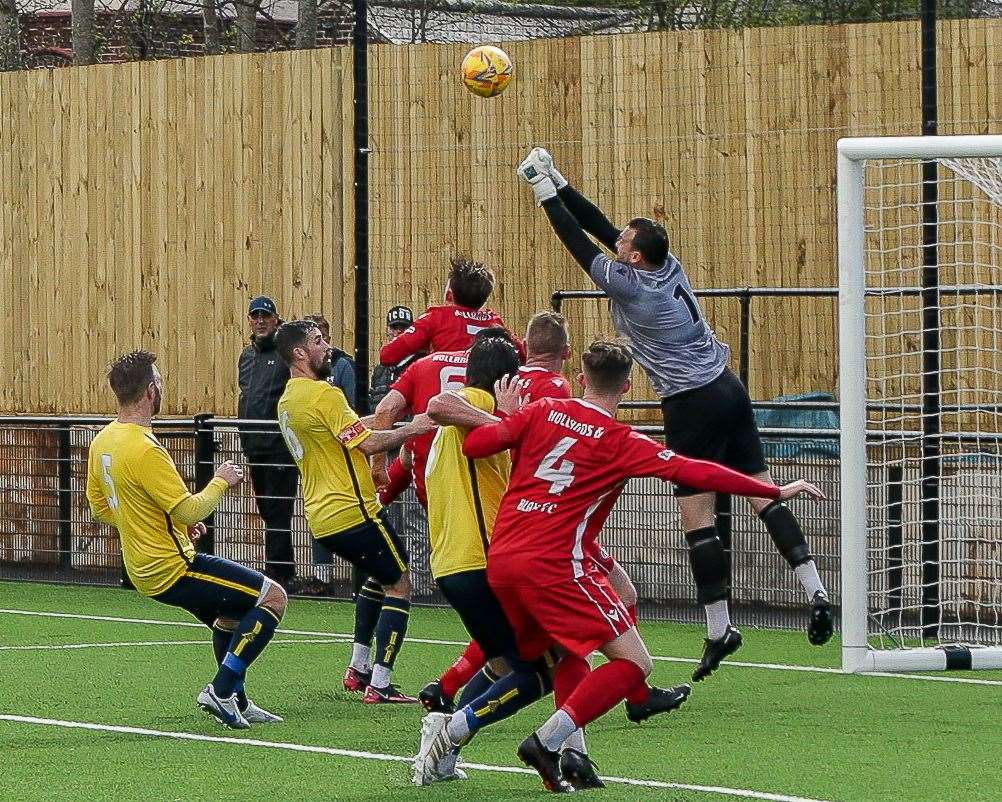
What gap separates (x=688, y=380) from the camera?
962 centimetres

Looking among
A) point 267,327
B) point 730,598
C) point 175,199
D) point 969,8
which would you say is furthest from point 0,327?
point 969,8

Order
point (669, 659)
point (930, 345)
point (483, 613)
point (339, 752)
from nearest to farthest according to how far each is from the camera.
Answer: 1. point (483, 613)
2. point (339, 752)
3. point (669, 659)
4. point (930, 345)

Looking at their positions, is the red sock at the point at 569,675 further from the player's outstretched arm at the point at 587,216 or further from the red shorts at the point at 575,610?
the player's outstretched arm at the point at 587,216

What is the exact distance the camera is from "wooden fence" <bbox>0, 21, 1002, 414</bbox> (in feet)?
44.5

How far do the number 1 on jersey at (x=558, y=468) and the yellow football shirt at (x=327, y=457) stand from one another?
248 cm

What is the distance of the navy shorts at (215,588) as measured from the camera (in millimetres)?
8984

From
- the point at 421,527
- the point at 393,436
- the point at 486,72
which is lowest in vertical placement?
the point at 421,527

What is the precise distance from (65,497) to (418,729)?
324 inches

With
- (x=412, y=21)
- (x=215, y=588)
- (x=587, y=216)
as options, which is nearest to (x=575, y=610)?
(x=215, y=588)

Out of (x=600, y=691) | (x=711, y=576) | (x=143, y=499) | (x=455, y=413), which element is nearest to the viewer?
(x=600, y=691)

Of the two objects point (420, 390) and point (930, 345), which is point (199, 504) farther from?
point (930, 345)

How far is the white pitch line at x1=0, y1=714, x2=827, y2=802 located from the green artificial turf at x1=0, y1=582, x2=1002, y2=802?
0.06m

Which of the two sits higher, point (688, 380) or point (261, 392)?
point (688, 380)

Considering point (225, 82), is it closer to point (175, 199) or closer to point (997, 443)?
point (175, 199)
